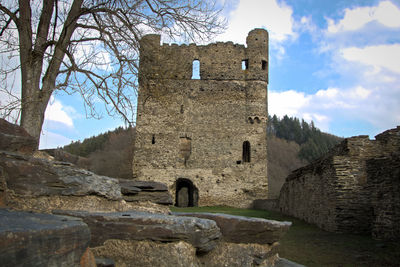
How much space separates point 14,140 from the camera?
280 centimetres

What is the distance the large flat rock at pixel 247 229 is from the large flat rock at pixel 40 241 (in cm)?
146

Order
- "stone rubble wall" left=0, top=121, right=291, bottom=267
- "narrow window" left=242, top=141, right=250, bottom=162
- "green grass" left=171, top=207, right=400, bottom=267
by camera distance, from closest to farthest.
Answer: "stone rubble wall" left=0, top=121, right=291, bottom=267 → "green grass" left=171, top=207, right=400, bottom=267 → "narrow window" left=242, top=141, right=250, bottom=162

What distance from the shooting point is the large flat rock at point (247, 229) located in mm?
2986

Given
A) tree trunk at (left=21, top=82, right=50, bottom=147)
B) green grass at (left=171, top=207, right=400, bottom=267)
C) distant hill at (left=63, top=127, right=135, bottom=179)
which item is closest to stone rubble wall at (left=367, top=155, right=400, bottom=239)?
green grass at (left=171, top=207, right=400, bottom=267)

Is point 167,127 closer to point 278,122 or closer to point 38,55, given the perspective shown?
point 38,55

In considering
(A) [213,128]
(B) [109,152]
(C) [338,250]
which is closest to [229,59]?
(A) [213,128]

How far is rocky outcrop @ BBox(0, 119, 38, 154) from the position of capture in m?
2.71

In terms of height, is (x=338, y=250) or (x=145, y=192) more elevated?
(x=145, y=192)

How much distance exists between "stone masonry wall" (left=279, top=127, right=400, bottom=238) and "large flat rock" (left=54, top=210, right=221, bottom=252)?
242 inches

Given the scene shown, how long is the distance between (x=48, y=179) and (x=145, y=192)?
110cm

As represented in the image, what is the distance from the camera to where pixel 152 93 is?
6.16 m

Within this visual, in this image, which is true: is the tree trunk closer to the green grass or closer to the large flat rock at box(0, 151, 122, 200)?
the large flat rock at box(0, 151, 122, 200)

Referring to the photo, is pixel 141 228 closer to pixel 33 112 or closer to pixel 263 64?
pixel 33 112

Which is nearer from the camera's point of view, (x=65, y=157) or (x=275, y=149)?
(x=65, y=157)
